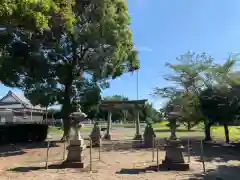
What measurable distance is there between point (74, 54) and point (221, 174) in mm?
14319

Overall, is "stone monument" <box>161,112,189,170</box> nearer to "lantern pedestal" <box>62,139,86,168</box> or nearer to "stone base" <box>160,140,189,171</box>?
"stone base" <box>160,140,189,171</box>

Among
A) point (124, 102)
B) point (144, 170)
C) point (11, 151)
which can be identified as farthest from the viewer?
point (124, 102)

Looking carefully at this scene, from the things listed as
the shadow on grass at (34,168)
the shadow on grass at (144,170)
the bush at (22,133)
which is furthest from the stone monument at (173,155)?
the bush at (22,133)

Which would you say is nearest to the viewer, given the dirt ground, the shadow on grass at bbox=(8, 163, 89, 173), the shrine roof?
the dirt ground

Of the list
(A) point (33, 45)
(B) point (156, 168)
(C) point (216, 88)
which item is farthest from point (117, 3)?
(B) point (156, 168)

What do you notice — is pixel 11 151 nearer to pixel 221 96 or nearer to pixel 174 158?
pixel 174 158

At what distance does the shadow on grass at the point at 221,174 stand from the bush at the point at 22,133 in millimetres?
15081

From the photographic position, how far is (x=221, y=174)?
458 inches

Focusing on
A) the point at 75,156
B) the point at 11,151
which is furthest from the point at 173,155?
the point at 11,151

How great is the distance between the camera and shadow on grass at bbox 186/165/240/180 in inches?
429

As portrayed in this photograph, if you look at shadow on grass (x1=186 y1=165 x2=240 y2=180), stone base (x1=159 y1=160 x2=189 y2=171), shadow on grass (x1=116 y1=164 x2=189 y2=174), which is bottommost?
shadow on grass (x1=186 y1=165 x2=240 y2=180)

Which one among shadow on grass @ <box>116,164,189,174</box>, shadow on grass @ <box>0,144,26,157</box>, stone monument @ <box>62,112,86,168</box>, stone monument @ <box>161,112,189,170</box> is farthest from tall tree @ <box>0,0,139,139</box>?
shadow on grass @ <box>116,164,189,174</box>

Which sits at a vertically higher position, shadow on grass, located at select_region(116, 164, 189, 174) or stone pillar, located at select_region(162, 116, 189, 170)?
stone pillar, located at select_region(162, 116, 189, 170)

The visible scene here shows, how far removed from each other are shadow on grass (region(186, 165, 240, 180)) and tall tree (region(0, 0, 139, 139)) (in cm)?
1114
